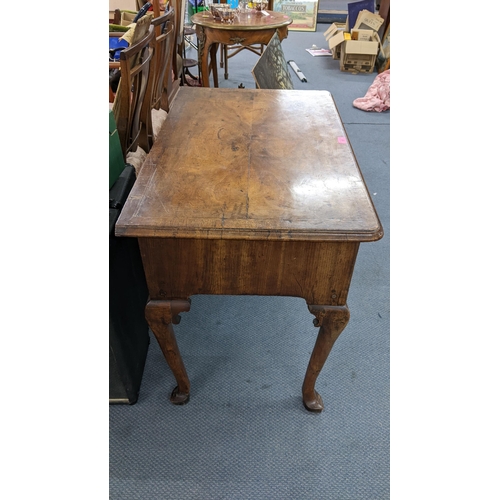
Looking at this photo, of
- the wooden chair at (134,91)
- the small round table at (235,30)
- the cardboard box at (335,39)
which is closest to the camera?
the wooden chair at (134,91)

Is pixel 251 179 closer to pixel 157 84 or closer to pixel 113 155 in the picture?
pixel 113 155

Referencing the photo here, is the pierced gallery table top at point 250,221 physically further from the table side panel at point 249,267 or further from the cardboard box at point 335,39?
the cardboard box at point 335,39

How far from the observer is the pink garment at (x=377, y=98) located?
327 cm

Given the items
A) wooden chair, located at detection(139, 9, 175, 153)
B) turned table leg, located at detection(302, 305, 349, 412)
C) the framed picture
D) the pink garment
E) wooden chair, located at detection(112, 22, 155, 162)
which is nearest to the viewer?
turned table leg, located at detection(302, 305, 349, 412)

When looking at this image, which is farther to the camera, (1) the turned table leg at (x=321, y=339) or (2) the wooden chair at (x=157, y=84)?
(2) the wooden chair at (x=157, y=84)

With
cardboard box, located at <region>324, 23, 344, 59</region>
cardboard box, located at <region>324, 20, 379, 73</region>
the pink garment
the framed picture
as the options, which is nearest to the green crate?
the pink garment

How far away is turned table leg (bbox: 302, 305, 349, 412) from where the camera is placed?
0.91 meters

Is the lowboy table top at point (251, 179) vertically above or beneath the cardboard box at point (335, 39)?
beneath

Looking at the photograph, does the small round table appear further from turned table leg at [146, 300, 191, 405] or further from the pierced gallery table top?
turned table leg at [146, 300, 191, 405]

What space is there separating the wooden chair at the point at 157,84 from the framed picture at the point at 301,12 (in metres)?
4.64

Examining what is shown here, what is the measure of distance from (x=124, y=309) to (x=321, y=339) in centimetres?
56

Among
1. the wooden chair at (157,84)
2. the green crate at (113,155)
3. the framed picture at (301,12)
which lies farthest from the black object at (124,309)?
the framed picture at (301,12)

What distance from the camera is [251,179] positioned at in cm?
92

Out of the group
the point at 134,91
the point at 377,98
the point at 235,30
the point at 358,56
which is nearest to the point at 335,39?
the point at 358,56
